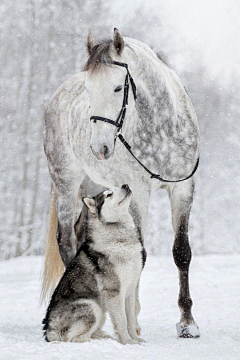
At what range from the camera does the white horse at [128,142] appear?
376cm

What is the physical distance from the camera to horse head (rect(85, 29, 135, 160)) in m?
3.64

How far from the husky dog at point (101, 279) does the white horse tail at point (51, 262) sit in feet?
5.10

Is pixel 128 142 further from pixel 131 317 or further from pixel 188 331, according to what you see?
pixel 188 331

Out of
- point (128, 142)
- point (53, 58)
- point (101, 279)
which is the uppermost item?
point (53, 58)

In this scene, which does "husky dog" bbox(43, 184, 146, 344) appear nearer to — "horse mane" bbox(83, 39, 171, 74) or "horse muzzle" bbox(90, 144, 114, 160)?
"horse muzzle" bbox(90, 144, 114, 160)

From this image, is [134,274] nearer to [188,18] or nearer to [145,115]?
[145,115]

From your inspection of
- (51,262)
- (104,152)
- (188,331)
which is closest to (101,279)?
(104,152)

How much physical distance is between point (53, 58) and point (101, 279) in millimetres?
9433

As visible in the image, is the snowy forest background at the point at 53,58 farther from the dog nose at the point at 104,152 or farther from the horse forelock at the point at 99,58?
the dog nose at the point at 104,152

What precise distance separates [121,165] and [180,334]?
1.69 metres

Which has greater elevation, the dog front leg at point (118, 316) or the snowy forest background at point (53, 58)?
the snowy forest background at point (53, 58)

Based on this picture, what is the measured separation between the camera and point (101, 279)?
367 centimetres

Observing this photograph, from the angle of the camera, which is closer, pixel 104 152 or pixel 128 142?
pixel 104 152

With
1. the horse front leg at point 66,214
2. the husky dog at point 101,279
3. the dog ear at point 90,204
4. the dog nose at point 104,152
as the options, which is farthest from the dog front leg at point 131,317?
the horse front leg at point 66,214
